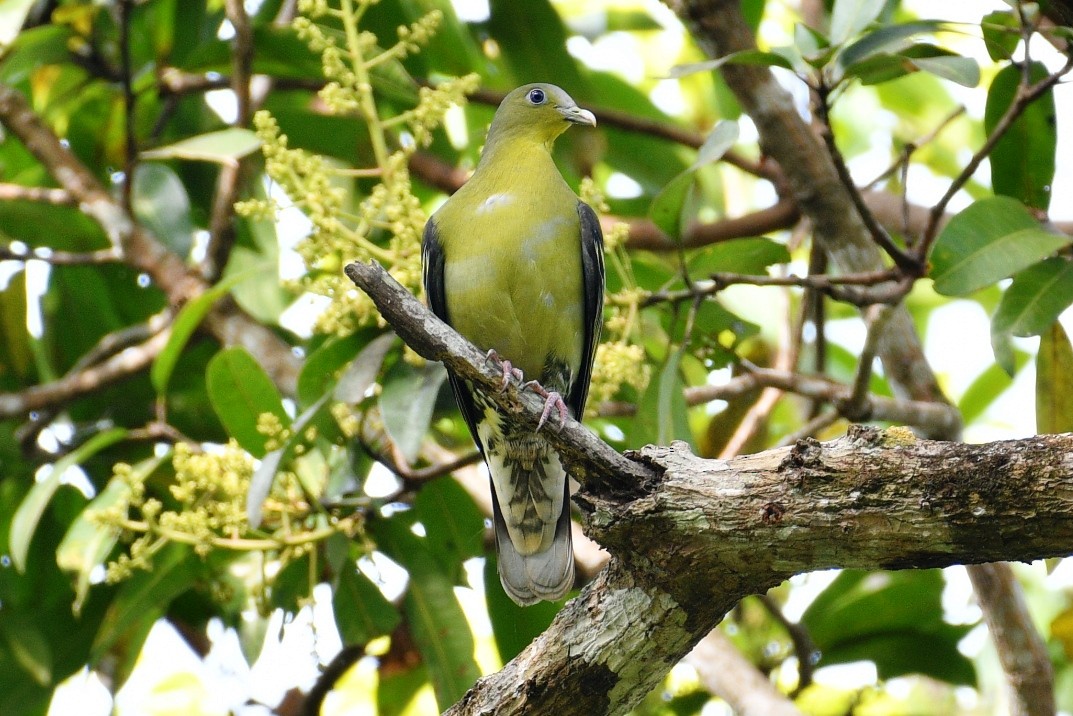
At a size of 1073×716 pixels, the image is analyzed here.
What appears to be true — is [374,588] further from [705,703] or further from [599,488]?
[599,488]

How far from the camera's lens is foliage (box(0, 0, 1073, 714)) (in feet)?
13.6

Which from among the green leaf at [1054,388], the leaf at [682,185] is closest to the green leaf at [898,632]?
the green leaf at [1054,388]

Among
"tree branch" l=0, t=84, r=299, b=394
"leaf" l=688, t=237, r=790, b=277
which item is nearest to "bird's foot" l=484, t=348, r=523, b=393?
"leaf" l=688, t=237, r=790, b=277

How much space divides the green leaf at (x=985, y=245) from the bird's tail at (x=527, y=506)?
1445 mm

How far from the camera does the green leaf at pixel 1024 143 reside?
14.2 feet

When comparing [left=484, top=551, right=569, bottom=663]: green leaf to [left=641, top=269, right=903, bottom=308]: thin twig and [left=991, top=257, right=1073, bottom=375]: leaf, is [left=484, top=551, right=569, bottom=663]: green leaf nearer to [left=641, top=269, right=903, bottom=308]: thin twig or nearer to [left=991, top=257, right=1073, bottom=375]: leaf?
[left=641, top=269, right=903, bottom=308]: thin twig

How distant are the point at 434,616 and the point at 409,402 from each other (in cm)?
97

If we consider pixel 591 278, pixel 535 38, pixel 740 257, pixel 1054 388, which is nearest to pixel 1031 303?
pixel 1054 388

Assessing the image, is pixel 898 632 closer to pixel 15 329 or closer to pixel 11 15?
pixel 15 329

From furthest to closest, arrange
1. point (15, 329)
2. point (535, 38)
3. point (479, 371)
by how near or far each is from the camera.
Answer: point (535, 38) < point (15, 329) < point (479, 371)

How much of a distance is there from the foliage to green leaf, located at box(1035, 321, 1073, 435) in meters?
0.01

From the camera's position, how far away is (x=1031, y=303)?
3.91 meters

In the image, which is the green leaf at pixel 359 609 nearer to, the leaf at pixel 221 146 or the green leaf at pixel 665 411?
the green leaf at pixel 665 411

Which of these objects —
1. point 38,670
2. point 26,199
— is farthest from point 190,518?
point 26,199
